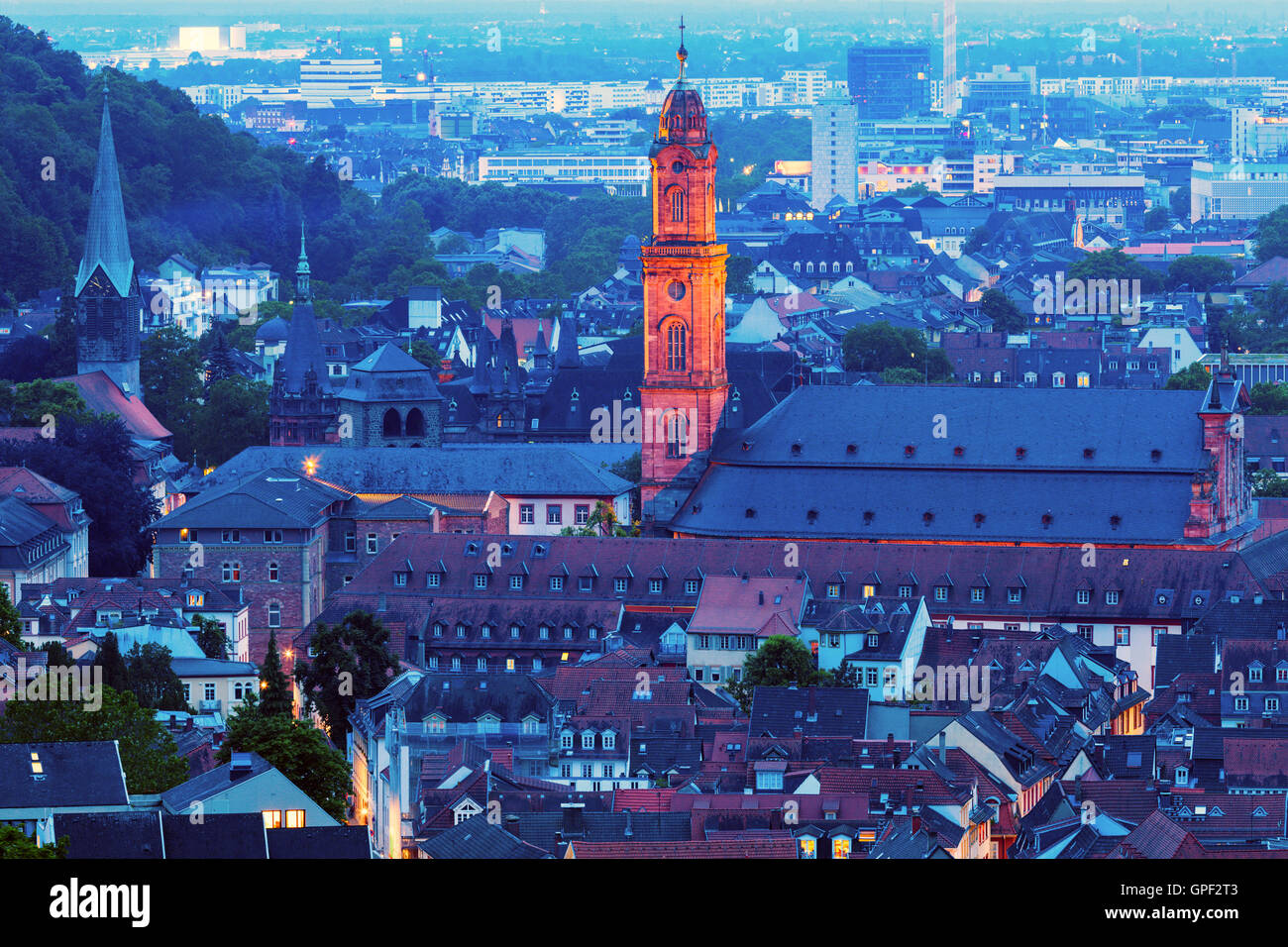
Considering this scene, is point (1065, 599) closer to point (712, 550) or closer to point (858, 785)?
point (712, 550)

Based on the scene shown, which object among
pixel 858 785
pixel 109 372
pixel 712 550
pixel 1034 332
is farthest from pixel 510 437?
pixel 1034 332

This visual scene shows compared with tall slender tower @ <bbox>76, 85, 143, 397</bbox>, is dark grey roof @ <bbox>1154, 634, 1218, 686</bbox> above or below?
below

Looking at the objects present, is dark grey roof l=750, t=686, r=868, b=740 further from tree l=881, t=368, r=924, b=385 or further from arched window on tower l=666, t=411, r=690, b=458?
tree l=881, t=368, r=924, b=385

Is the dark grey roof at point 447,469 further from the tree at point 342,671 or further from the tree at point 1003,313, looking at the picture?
the tree at point 1003,313

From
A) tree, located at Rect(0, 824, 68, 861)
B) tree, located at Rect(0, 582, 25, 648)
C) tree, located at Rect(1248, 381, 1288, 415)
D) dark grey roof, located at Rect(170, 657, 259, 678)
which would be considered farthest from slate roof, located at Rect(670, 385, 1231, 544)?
tree, located at Rect(1248, 381, 1288, 415)
